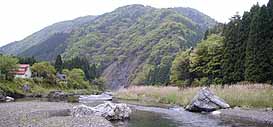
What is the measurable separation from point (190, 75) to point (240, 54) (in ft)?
85.0

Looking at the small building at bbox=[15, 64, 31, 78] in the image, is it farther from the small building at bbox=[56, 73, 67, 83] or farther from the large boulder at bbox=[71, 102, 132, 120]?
the large boulder at bbox=[71, 102, 132, 120]

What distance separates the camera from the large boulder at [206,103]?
40094 millimetres

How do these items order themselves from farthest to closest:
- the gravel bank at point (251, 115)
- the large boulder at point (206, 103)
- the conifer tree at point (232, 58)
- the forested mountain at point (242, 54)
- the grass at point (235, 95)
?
1. the conifer tree at point (232, 58)
2. the forested mountain at point (242, 54)
3. the large boulder at point (206, 103)
4. the grass at point (235, 95)
5. the gravel bank at point (251, 115)

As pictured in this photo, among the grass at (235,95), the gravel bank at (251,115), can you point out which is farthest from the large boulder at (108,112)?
the grass at (235,95)

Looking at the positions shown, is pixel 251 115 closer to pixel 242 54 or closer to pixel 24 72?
pixel 242 54

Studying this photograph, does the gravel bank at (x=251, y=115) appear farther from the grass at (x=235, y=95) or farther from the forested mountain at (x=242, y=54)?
the forested mountain at (x=242, y=54)

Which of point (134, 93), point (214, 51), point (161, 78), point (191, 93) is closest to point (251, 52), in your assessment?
point (191, 93)

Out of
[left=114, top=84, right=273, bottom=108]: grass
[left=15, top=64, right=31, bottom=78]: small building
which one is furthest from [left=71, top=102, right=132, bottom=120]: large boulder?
[left=15, top=64, right=31, bottom=78]: small building

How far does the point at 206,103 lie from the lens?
1592 inches

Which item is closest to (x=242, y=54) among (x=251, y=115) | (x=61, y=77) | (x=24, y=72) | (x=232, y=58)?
(x=232, y=58)

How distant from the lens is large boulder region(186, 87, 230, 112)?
4009 centimetres

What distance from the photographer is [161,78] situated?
132 m

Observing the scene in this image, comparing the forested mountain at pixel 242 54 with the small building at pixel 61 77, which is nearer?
the forested mountain at pixel 242 54

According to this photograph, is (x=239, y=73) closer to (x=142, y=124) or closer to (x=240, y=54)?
(x=240, y=54)
